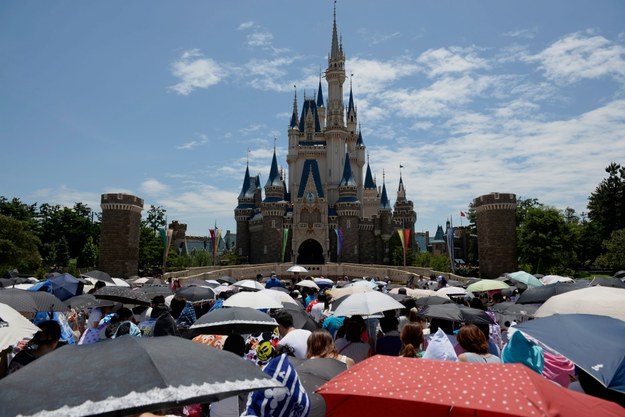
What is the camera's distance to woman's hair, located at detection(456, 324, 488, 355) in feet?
18.2

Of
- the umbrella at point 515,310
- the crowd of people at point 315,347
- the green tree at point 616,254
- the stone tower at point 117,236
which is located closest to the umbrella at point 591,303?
the crowd of people at point 315,347

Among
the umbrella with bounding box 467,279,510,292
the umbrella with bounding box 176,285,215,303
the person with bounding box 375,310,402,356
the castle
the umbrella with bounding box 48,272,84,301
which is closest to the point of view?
the person with bounding box 375,310,402,356

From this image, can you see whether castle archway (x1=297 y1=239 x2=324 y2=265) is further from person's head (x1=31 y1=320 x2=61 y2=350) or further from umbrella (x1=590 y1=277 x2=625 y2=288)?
person's head (x1=31 y1=320 x2=61 y2=350)

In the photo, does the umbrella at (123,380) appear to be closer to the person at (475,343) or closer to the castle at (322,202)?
the person at (475,343)

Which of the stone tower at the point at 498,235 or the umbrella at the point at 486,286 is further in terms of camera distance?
the stone tower at the point at 498,235

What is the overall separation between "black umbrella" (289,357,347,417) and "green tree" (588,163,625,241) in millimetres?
46559

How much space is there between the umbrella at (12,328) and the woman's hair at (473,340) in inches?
204

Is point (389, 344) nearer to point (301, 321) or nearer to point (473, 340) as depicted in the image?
point (473, 340)

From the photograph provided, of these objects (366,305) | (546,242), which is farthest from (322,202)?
(366,305)

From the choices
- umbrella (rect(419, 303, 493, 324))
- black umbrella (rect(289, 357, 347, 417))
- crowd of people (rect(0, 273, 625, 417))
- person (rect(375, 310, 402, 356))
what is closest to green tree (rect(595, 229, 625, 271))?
crowd of people (rect(0, 273, 625, 417))

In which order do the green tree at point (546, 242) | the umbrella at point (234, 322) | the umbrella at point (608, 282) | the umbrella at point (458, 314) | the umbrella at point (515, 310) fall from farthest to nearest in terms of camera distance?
1. the green tree at point (546, 242)
2. the umbrella at point (608, 282)
3. the umbrella at point (515, 310)
4. the umbrella at point (458, 314)
5. the umbrella at point (234, 322)

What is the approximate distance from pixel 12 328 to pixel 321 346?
3.74 m

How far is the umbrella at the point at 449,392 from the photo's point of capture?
288cm

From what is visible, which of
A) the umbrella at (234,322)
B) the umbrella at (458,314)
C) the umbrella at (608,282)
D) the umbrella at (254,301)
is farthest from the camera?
the umbrella at (608,282)
